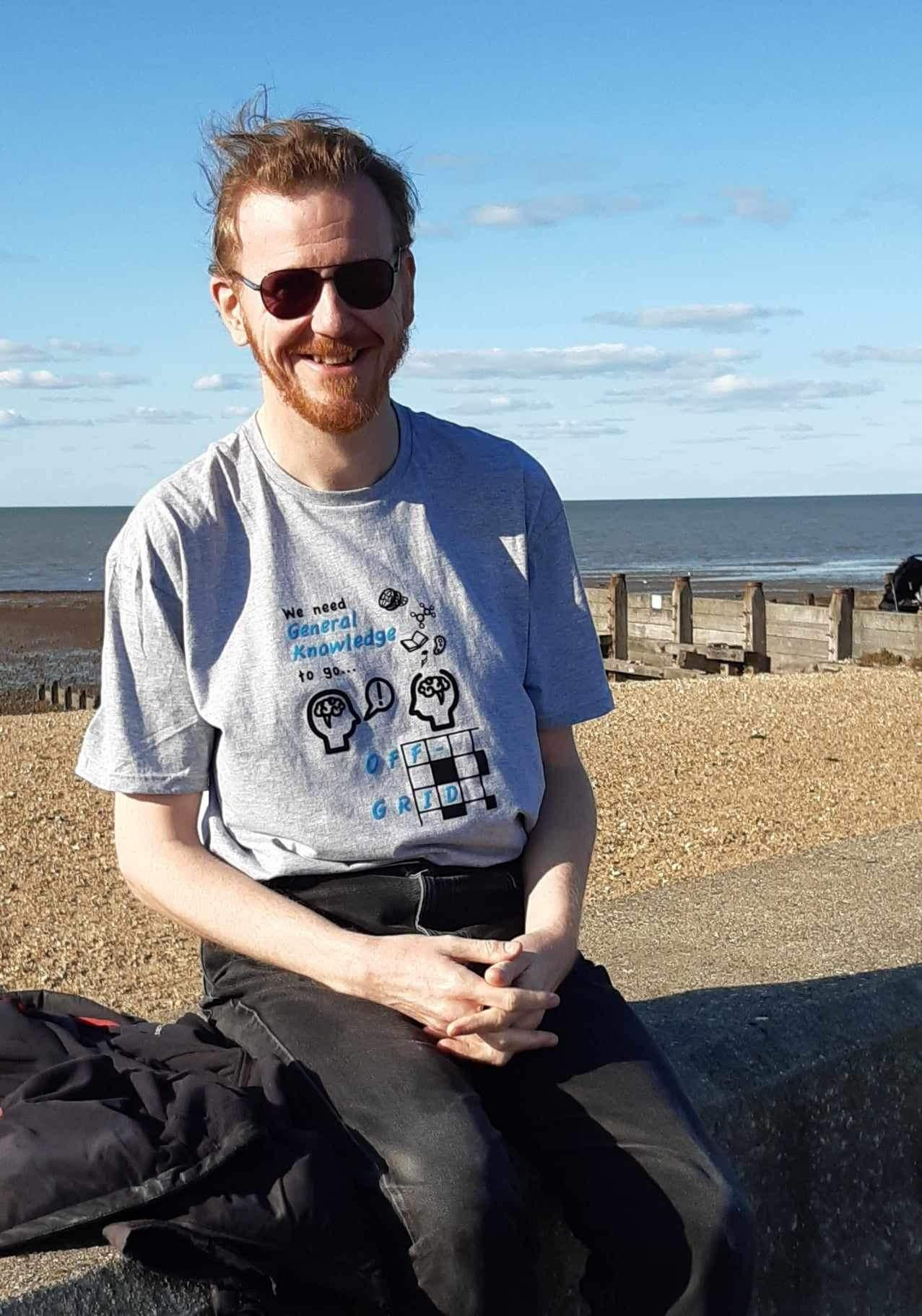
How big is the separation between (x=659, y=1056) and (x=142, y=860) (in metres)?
0.86

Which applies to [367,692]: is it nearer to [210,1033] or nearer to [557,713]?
[557,713]

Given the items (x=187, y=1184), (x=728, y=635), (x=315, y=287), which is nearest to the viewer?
(x=187, y=1184)

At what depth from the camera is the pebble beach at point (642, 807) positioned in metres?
6.39

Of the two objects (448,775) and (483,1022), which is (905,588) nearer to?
(448,775)

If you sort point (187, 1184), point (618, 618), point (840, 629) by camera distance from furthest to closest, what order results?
point (618, 618) → point (840, 629) → point (187, 1184)

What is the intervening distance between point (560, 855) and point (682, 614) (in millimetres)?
17234

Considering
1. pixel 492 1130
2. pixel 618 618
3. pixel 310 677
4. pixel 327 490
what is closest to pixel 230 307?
pixel 327 490

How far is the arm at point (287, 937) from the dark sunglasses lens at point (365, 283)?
0.84 metres

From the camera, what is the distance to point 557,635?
268 cm

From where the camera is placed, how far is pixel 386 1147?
2.10 metres

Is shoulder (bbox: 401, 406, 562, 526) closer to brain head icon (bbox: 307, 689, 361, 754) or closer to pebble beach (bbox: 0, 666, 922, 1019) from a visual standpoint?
brain head icon (bbox: 307, 689, 361, 754)

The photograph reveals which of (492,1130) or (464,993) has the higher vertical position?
(464,993)

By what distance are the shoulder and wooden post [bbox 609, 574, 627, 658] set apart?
686 inches

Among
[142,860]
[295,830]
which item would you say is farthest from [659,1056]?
[142,860]
